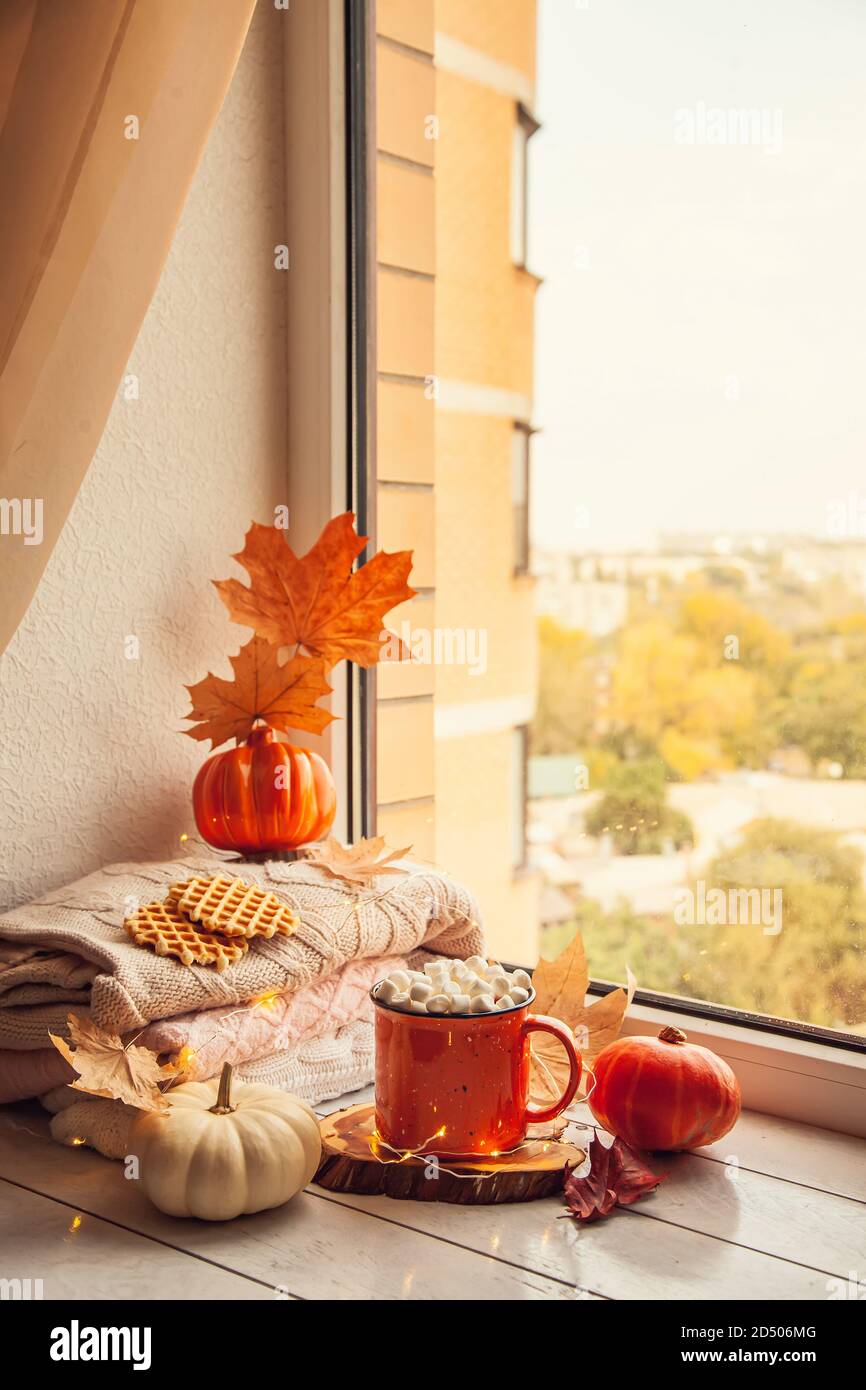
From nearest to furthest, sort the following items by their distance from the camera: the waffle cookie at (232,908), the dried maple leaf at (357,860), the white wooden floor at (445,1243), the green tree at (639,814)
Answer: the white wooden floor at (445,1243) → the waffle cookie at (232,908) → the dried maple leaf at (357,860) → the green tree at (639,814)

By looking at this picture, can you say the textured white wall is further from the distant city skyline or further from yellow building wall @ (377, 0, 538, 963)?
the distant city skyline

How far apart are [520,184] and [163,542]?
0.63 metres

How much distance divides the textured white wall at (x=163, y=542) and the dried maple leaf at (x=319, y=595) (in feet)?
0.29

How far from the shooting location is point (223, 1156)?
2.84ft

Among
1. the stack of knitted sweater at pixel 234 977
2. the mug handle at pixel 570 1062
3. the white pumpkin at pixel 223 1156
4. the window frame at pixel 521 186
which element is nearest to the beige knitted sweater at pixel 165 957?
→ the stack of knitted sweater at pixel 234 977

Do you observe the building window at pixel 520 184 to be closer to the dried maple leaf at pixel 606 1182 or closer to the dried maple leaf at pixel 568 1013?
the dried maple leaf at pixel 568 1013

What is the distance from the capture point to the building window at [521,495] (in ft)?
4.90

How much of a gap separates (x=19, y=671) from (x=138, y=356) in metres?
0.36

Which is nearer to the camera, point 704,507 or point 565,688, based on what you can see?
point 704,507

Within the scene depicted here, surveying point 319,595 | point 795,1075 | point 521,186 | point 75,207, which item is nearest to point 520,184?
point 521,186

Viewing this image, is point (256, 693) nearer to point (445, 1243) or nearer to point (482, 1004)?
point (482, 1004)

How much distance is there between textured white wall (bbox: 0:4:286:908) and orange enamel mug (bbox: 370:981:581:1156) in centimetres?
44

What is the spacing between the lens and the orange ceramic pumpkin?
1.22 metres
